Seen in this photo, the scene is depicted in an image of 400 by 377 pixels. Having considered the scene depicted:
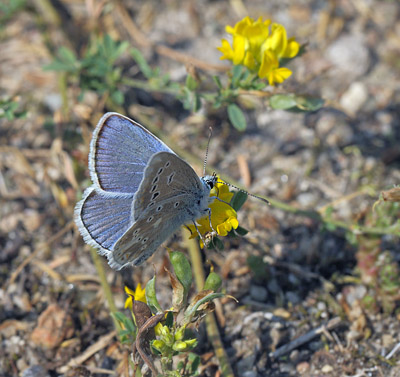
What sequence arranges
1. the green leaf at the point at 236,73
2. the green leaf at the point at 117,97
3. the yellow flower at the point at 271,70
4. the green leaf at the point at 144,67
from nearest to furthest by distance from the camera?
the yellow flower at the point at 271,70 < the green leaf at the point at 236,73 < the green leaf at the point at 144,67 < the green leaf at the point at 117,97

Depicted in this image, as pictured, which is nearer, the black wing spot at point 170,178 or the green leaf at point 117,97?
the black wing spot at point 170,178

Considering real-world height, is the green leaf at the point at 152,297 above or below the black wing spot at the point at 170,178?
below

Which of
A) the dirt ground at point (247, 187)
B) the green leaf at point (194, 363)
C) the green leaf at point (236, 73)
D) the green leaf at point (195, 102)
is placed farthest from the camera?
the green leaf at point (195, 102)

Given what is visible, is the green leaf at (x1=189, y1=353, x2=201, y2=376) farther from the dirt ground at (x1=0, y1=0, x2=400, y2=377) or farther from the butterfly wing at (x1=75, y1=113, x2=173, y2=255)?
the butterfly wing at (x1=75, y1=113, x2=173, y2=255)

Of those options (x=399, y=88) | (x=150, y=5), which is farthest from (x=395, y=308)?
(x=150, y=5)

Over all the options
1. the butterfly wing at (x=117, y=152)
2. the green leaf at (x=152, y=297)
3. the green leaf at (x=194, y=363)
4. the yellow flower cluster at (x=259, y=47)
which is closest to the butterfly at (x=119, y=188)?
the butterfly wing at (x=117, y=152)

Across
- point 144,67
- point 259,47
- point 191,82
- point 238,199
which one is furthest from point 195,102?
point 238,199

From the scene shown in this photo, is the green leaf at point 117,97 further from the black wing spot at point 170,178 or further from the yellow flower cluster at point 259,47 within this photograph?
the black wing spot at point 170,178

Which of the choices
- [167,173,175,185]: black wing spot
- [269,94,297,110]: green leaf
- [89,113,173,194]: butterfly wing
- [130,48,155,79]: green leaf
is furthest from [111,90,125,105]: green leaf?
[167,173,175,185]: black wing spot
